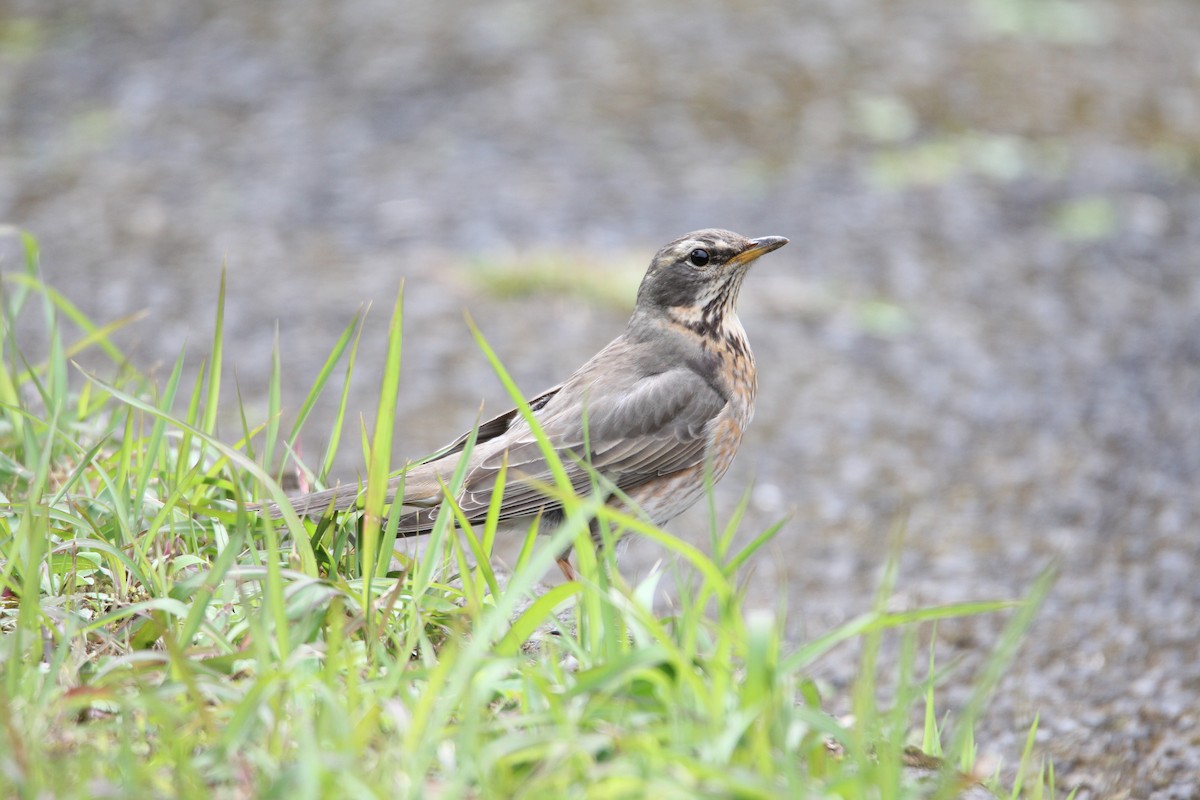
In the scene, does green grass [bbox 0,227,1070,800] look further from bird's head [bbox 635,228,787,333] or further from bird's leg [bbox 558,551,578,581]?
bird's head [bbox 635,228,787,333]

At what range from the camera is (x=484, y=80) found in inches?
468

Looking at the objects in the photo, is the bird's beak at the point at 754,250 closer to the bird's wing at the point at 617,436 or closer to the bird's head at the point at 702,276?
the bird's head at the point at 702,276

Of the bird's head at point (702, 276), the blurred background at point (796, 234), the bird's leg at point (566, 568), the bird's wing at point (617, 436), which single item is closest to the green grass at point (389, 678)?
the bird's leg at point (566, 568)

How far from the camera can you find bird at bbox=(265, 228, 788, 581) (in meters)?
4.48

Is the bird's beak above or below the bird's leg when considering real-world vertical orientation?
above

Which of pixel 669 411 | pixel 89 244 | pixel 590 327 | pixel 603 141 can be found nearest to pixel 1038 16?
pixel 603 141

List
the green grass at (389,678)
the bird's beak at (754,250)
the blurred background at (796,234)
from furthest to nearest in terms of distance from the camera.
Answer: the blurred background at (796,234), the bird's beak at (754,250), the green grass at (389,678)

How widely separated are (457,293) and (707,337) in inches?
167

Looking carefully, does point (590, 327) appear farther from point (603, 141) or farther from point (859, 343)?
point (603, 141)

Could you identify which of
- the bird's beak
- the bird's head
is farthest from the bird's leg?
the bird's beak

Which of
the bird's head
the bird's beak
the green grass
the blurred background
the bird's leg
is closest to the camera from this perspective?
the green grass

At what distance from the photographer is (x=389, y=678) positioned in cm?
296

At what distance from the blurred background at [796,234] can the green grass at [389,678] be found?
230 cm

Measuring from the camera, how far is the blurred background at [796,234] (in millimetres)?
6672
